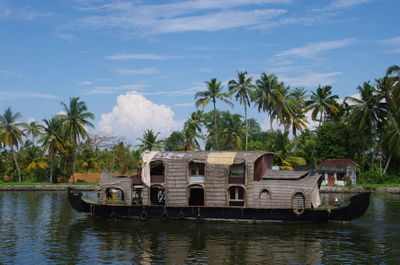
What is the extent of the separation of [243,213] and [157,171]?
6231 millimetres

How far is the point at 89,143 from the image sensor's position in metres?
58.0

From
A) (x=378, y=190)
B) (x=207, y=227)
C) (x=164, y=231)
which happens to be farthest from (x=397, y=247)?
(x=378, y=190)

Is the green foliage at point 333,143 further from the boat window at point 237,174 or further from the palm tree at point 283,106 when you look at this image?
the boat window at point 237,174

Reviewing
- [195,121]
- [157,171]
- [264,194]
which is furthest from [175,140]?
[264,194]

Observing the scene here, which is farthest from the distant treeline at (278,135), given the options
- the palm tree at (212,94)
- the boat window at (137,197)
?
the boat window at (137,197)

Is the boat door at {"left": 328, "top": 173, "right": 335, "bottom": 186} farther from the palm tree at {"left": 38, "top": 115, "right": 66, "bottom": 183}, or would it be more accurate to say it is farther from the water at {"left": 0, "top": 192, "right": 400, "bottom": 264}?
the palm tree at {"left": 38, "top": 115, "right": 66, "bottom": 183}

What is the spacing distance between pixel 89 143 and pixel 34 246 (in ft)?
138

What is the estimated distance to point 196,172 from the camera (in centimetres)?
2236

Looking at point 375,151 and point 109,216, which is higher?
point 375,151

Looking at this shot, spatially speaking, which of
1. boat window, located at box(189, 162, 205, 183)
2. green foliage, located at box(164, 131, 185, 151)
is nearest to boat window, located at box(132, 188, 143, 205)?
boat window, located at box(189, 162, 205, 183)

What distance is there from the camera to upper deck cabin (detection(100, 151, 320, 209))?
821 inches

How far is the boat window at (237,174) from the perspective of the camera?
21.6 m

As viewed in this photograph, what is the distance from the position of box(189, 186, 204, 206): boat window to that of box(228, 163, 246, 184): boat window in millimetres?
2372

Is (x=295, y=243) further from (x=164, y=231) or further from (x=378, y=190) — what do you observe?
(x=378, y=190)
